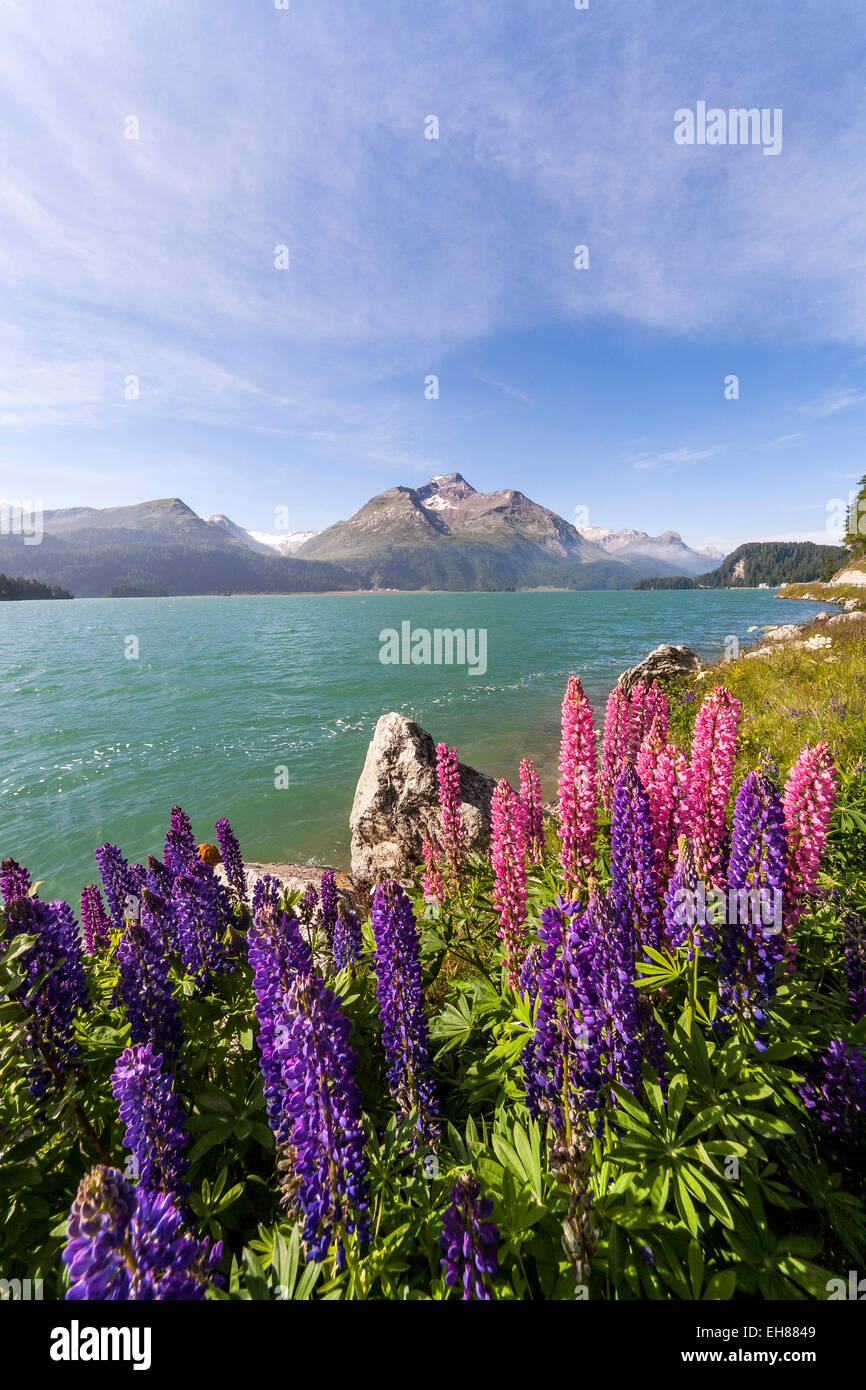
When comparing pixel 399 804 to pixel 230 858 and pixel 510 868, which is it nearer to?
pixel 230 858

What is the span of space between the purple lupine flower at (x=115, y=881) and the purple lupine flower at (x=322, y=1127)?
175 inches

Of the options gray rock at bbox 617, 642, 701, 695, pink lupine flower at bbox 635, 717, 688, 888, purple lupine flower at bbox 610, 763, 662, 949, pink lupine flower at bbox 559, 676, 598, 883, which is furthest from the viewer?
gray rock at bbox 617, 642, 701, 695

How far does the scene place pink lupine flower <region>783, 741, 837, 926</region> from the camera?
3.79 meters

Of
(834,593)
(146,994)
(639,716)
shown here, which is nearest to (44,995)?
(146,994)

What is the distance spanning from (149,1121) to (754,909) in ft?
11.6

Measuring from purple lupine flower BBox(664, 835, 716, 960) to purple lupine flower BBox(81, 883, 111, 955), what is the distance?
19.8 feet

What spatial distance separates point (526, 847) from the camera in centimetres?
546

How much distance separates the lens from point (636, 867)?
141 inches

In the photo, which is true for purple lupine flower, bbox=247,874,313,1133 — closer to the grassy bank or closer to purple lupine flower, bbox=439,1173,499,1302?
purple lupine flower, bbox=439,1173,499,1302

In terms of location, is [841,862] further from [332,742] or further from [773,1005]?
[332,742]

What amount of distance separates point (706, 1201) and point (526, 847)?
3.20 m

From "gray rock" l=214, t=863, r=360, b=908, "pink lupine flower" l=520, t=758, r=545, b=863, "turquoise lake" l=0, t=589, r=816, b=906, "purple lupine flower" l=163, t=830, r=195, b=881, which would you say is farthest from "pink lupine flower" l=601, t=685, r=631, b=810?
"turquoise lake" l=0, t=589, r=816, b=906

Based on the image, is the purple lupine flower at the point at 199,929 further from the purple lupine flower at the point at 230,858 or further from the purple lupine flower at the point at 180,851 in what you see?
the purple lupine flower at the point at 230,858

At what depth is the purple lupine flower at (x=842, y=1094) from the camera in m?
2.93
